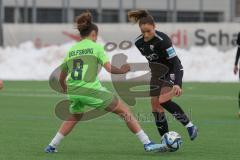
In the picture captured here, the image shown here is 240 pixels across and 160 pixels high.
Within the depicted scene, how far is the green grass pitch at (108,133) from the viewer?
10938mm

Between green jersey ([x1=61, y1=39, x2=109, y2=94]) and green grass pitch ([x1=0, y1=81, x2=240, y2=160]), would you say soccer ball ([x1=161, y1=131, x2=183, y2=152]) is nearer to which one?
green grass pitch ([x1=0, y1=81, x2=240, y2=160])

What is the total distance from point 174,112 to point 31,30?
2602 cm

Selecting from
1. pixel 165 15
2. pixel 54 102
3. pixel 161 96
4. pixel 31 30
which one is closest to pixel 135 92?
pixel 54 102

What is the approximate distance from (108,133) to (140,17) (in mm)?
3169

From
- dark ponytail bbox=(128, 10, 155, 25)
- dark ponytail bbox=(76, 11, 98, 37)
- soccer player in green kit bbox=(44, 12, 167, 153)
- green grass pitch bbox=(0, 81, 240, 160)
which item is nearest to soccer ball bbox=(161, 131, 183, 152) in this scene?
green grass pitch bbox=(0, 81, 240, 160)

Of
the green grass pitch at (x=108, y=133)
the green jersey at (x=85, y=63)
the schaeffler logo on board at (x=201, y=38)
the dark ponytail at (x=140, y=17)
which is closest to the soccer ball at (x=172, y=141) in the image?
the green grass pitch at (x=108, y=133)

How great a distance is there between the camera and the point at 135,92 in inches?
914

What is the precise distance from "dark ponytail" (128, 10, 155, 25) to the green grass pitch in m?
1.83

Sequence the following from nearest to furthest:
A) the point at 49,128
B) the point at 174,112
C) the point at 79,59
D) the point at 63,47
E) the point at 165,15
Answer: the point at 79,59, the point at 174,112, the point at 49,128, the point at 63,47, the point at 165,15

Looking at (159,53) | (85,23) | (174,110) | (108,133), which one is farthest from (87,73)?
(108,133)

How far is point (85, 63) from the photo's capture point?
10711 millimetres

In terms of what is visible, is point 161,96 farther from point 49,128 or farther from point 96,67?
point 49,128

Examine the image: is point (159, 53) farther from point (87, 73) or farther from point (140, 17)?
point (87, 73)

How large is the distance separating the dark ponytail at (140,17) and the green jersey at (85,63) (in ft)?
2.73
